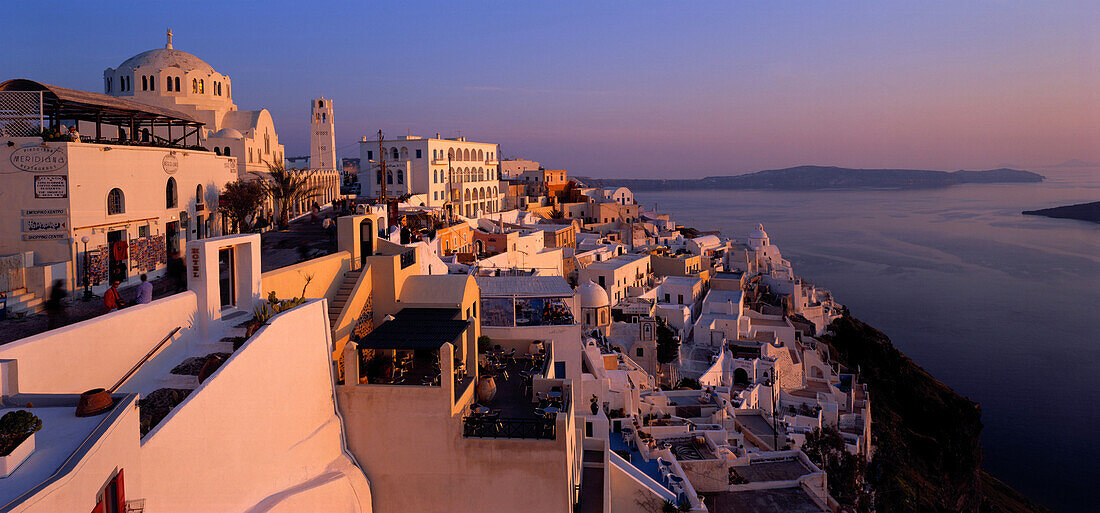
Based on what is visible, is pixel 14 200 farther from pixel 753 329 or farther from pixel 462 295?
pixel 753 329

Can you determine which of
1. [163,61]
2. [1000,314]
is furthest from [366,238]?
[1000,314]

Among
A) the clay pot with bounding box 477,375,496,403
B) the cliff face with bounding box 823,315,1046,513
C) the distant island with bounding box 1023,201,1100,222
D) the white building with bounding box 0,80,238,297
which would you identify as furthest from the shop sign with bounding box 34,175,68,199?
the distant island with bounding box 1023,201,1100,222

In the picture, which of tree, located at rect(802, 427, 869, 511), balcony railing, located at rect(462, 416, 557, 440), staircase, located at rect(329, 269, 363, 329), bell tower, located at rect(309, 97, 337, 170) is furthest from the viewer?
bell tower, located at rect(309, 97, 337, 170)

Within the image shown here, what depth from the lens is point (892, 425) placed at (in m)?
28.8

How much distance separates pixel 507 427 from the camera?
6.96m

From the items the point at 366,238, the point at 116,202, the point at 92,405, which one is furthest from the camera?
the point at 116,202

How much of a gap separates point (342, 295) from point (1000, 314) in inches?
2181

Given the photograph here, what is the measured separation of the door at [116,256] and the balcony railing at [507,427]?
6163mm

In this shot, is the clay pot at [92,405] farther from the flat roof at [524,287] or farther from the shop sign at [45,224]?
the flat roof at [524,287]

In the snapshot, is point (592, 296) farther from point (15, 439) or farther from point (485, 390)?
point (15, 439)

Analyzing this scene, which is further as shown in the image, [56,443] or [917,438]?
[917,438]

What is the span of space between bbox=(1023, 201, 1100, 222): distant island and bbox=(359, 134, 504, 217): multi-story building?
12277 centimetres

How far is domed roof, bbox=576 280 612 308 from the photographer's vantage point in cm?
2396

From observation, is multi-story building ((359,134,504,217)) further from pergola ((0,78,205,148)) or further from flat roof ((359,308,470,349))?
flat roof ((359,308,470,349))
